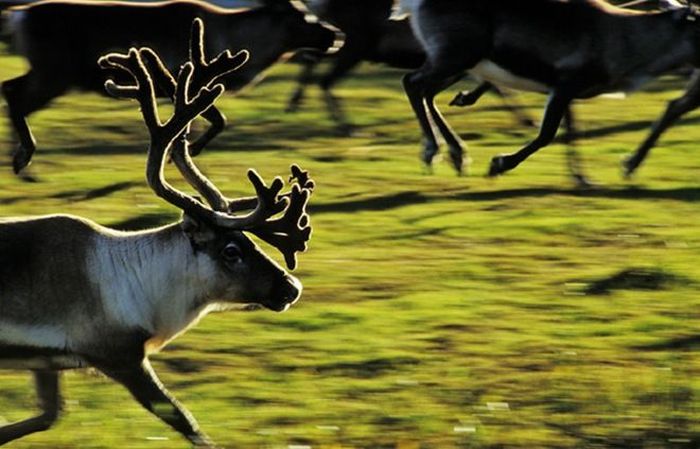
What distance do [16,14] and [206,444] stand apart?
7000 millimetres

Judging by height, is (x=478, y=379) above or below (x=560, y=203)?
above

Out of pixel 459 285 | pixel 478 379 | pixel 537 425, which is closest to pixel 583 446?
pixel 537 425

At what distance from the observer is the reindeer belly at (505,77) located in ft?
41.7

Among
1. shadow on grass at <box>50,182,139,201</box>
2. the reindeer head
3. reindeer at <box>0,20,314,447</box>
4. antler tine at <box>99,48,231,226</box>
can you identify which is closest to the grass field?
shadow on grass at <box>50,182,139,201</box>

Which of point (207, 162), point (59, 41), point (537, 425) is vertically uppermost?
point (537, 425)

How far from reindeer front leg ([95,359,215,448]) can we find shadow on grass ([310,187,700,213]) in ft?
17.1

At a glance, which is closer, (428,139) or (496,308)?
(496,308)

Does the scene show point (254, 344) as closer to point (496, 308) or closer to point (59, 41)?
point (496, 308)

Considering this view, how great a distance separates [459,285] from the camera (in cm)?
978

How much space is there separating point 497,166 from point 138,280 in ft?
20.8

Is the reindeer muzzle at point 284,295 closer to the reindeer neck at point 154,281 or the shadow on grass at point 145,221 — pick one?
the reindeer neck at point 154,281

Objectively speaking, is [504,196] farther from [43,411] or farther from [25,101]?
[43,411]

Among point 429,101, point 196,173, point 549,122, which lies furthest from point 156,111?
point 429,101

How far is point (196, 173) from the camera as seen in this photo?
7051 mm
